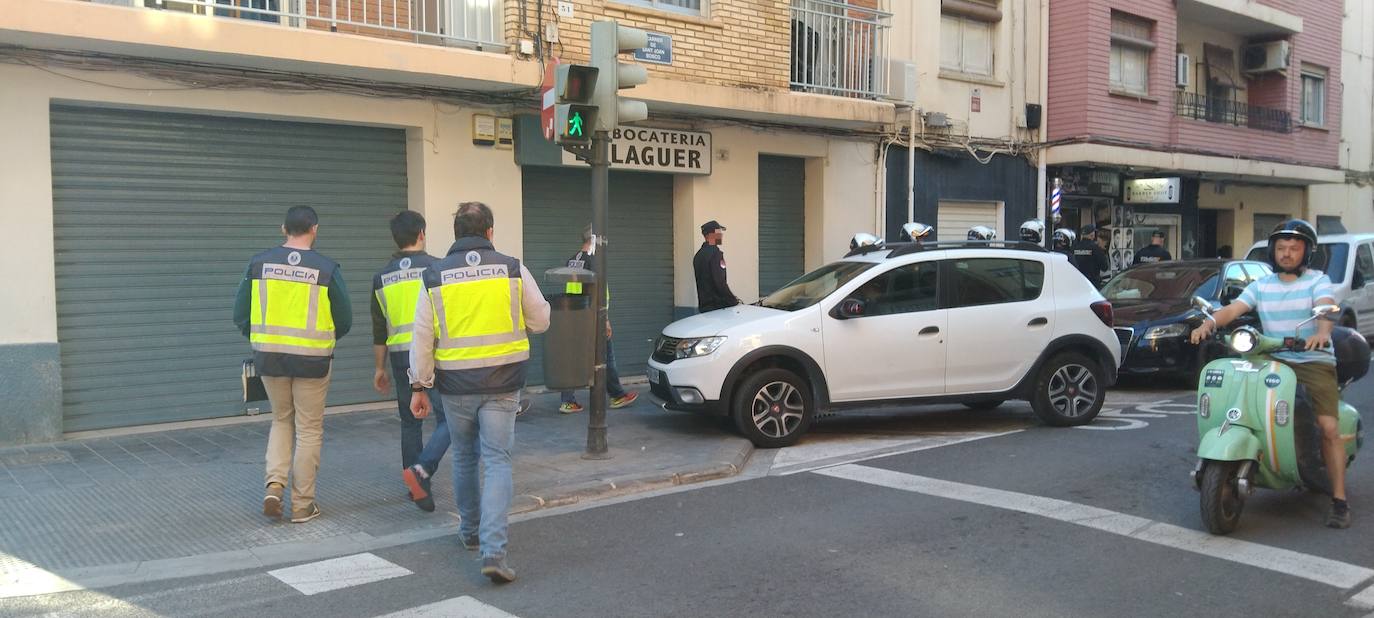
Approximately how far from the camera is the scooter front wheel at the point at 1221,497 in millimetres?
5625

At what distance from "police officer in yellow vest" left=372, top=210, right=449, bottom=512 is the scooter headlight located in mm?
4428

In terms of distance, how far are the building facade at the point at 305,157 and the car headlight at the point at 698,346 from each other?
3.29m

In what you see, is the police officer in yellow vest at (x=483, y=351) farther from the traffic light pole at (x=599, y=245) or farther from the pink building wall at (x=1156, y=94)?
the pink building wall at (x=1156, y=94)

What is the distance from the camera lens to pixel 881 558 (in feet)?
18.0

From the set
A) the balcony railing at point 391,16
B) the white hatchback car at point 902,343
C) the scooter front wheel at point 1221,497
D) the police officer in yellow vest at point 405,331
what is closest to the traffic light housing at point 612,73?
the police officer in yellow vest at point 405,331

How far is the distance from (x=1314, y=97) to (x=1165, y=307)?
1427 cm

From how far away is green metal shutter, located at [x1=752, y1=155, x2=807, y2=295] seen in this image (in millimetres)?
13781

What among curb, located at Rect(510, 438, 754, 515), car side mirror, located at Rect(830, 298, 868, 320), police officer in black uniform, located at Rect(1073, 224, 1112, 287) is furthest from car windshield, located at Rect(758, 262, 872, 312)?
police officer in black uniform, located at Rect(1073, 224, 1112, 287)

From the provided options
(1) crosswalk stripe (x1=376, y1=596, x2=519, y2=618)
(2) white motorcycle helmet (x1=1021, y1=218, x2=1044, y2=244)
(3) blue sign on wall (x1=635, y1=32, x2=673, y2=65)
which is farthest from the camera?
(2) white motorcycle helmet (x1=1021, y1=218, x2=1044, y2=244)

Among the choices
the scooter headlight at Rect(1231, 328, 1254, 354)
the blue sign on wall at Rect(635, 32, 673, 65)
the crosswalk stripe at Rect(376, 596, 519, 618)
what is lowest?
the crosswalk stripe at Rect(376, 596, 519, 618)

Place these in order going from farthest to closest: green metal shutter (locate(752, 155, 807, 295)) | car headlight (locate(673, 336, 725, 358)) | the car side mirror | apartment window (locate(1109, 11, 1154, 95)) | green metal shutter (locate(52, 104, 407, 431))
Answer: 1. apartment window (locate(1109, 11, 1154, 95))
2. green metal shutter (locate(752, 155, 807, 295))
3. green metal shutter (locate(52, 104, 407, 431))
4. the car side mirror
5. car headlight (locate(673, 336, 725, 358))

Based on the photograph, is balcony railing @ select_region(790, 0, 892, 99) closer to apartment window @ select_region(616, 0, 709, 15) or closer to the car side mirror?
apartment window @ select_region(616, 0, 709, 15)

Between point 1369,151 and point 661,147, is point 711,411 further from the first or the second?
point 1369,151

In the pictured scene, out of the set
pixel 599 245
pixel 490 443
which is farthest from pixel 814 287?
pixel 490 443
